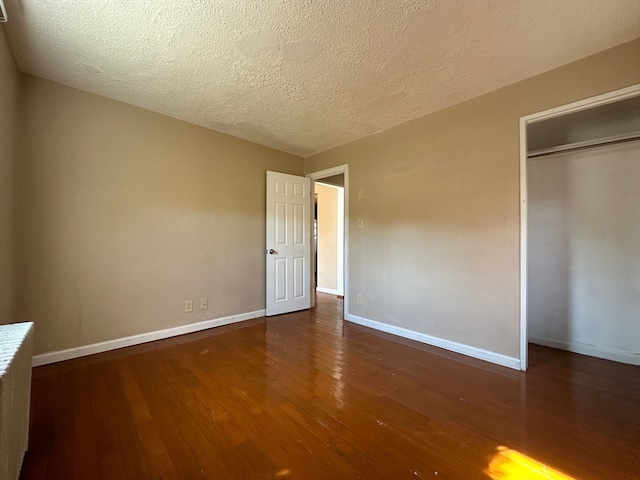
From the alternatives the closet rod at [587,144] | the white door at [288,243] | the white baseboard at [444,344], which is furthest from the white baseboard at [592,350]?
the white door at [288,243]

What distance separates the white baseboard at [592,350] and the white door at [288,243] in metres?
2.99

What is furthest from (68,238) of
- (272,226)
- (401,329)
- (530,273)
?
(530,273)

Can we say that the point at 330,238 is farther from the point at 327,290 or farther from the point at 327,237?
the point at 327,290

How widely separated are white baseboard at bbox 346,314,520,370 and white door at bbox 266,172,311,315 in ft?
3.26

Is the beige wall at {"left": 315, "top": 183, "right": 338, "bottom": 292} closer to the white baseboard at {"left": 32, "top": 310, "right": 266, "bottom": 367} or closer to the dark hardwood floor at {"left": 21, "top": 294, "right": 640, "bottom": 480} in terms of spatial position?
the white baseboard at {"left": 32, "top": 310, "right": 266, "bottom": 367}

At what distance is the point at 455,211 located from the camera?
2.67m

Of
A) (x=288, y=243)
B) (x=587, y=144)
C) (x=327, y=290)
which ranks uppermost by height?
(x=587, y=144)

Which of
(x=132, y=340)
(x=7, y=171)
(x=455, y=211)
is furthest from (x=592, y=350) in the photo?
(x=7, y=171)

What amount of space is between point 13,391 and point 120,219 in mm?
2108

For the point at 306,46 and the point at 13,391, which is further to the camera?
the point at 306,46

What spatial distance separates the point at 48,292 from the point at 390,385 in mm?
3012

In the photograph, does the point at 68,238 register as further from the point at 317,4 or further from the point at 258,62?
the point at 317,4

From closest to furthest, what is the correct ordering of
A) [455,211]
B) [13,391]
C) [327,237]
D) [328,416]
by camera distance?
1. [13,391]
2. [328,416]
3. [455,211]
4. [327,237]

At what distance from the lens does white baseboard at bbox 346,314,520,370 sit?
233 cm
